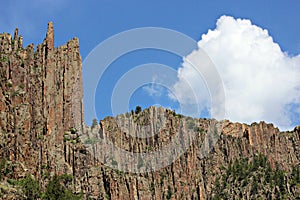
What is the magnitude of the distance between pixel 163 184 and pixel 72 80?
149 ft

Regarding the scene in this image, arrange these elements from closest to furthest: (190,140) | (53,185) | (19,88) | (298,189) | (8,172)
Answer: (8,172) → (53,185) → (19,88) → (298,189) → (190,140)

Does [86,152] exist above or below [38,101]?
below

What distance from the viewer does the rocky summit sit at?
135 m

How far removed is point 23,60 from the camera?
152m

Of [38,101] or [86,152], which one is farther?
[86,152]

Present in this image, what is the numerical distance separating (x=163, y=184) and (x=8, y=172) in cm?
7165

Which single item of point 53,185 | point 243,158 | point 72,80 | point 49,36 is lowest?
point 53,185

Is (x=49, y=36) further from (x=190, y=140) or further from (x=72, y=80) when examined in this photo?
(x=190, y=140)

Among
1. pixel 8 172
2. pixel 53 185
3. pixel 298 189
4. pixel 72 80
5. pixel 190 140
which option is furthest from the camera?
pixel 190 140

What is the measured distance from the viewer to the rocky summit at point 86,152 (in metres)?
135

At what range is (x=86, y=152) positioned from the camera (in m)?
161

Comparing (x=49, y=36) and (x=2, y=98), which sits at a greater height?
(x=49, y=36)

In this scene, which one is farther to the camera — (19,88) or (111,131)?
(111,131)

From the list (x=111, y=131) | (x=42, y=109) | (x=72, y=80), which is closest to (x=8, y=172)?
(x=42, y=109)
